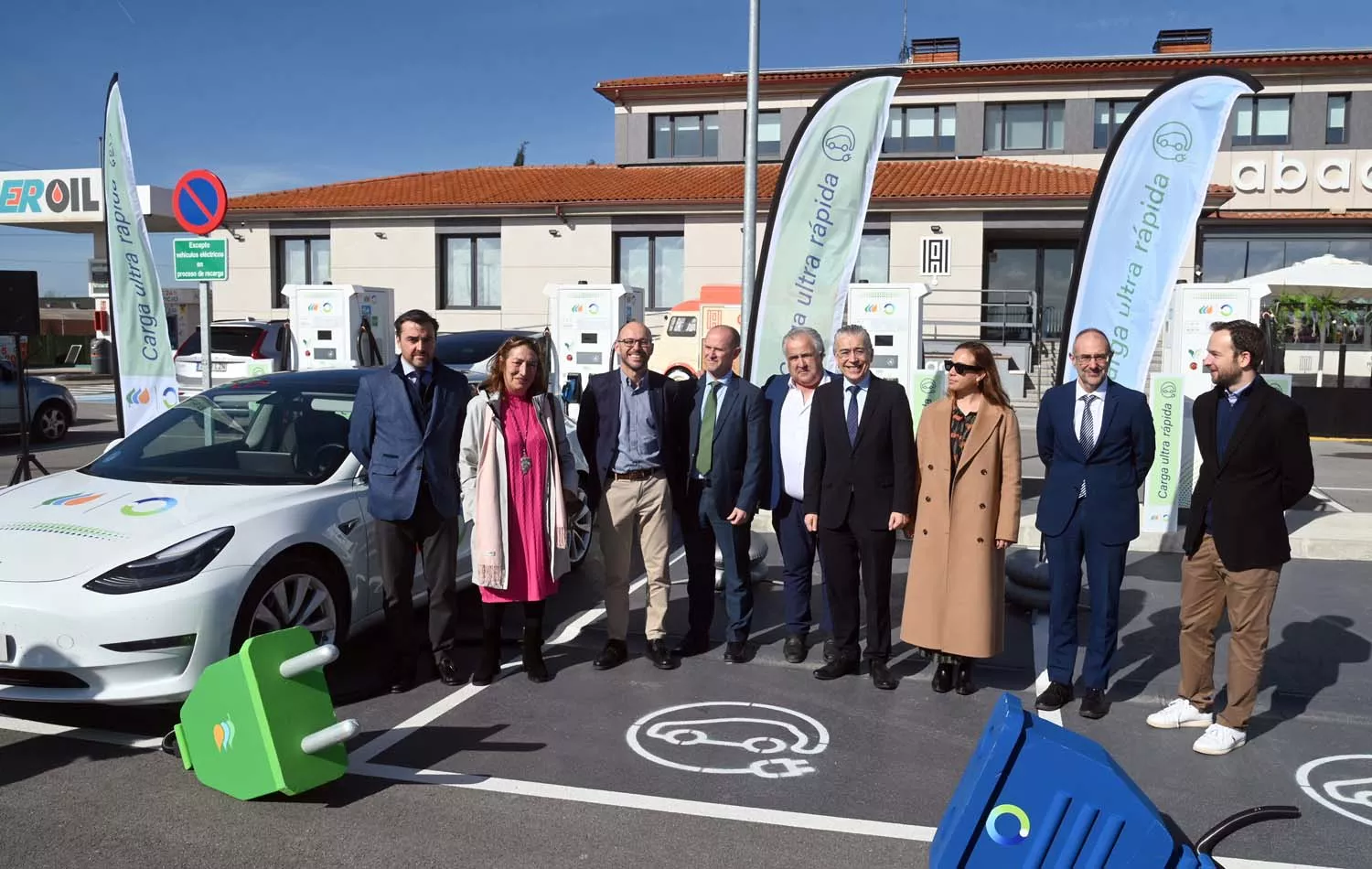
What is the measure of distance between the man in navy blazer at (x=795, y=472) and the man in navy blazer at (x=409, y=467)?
5.47 ft

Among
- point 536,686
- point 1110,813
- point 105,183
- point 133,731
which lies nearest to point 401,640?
point 536,686

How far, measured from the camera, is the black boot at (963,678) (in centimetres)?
529

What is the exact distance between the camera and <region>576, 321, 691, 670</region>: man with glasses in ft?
18.2

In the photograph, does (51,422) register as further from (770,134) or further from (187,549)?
(770,134)

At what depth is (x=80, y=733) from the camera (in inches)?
178

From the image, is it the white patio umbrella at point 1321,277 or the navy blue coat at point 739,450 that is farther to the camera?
the white patio umbrella at point 1321,277

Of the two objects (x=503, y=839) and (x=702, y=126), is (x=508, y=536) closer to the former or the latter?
(x=503, y=839)

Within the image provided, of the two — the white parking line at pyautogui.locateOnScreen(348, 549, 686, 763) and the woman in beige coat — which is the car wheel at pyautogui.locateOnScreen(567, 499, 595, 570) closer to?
the white parking line at pyautogui.locateOnScreen(348, 549, 686, 763)

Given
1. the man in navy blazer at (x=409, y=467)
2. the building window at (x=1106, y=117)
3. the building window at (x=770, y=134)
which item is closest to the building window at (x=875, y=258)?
the building window at (x=770, y=134)

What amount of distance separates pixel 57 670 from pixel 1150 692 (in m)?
4.94

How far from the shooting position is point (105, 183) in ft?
29.7

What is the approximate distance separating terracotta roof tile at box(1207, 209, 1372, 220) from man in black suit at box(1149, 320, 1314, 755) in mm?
23578

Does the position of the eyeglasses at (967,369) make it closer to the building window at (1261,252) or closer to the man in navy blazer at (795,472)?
the man in navy blazer at (795,472)

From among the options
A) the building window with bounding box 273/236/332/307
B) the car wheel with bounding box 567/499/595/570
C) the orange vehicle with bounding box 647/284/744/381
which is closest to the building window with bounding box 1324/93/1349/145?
the orange vehicle with bounding box 647/284/744/381
